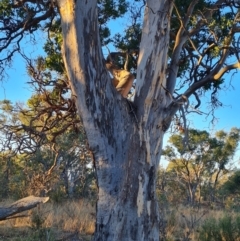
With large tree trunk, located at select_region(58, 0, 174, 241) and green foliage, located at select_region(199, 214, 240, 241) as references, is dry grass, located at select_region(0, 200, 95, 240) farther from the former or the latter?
large tree trunk, located at select_region(58, 0, 174, 241)

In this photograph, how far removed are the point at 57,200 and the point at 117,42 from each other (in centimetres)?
1035

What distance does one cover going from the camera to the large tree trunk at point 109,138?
19.7ft

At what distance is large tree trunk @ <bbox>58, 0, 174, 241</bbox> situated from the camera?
6008mm

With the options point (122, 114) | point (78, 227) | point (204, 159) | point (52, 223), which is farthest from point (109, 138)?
point (204, 159)

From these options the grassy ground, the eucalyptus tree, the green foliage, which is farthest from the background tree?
the eucalyptus tree

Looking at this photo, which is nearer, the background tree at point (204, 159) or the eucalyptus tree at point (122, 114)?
the eucalyptus tree at point (122, 114)

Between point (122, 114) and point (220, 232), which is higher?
point (122, 114)

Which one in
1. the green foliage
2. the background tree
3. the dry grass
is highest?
the background tree

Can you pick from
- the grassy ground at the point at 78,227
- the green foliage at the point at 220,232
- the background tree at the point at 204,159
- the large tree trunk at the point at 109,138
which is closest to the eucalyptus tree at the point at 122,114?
the large tree trunk at the point at 109,138

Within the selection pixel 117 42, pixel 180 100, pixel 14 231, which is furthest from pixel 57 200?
pixel 180 100

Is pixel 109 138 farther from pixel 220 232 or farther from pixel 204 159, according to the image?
pixel 204 159

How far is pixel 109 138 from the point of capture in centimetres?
616

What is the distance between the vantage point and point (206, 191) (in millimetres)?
33156

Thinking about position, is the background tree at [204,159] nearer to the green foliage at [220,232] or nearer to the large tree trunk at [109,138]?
the green foliage at [220,232]
